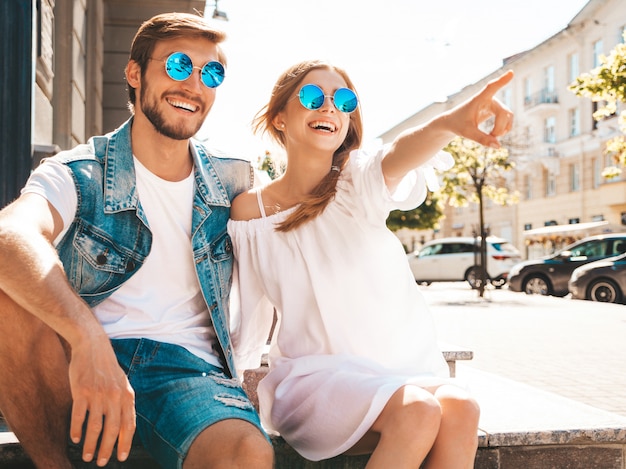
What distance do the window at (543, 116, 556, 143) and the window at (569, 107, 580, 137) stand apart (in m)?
1.51

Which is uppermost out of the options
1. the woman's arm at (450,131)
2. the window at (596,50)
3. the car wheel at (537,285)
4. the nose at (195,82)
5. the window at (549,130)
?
the window at (596,50)

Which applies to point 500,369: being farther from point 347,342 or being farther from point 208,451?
point 208,451

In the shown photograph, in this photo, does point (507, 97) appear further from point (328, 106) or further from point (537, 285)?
point (328, 106)

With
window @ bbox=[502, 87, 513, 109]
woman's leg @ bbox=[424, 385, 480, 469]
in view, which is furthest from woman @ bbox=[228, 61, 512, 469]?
window @ bbox=[502, 87, 513, 109]

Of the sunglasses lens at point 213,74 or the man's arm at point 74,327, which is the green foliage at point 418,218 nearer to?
the sunglasses lens at point 213,74

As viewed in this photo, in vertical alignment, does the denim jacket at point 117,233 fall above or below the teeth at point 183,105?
below

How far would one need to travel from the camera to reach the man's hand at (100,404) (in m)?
2.09

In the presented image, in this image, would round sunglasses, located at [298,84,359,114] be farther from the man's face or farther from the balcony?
the balcony

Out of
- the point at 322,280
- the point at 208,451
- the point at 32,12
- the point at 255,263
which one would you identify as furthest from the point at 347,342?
the point at 32,12

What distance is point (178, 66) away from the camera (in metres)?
2.97

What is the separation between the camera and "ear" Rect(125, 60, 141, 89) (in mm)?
3127

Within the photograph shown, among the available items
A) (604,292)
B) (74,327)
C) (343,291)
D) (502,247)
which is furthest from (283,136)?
(502,247)

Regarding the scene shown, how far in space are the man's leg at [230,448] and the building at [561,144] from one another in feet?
103

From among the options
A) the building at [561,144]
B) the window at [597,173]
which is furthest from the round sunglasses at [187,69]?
the window at [597,173]
